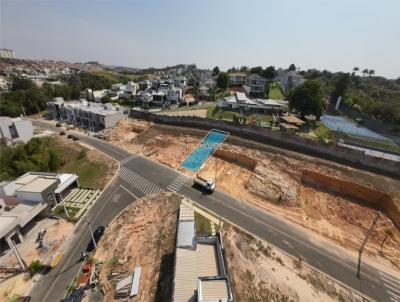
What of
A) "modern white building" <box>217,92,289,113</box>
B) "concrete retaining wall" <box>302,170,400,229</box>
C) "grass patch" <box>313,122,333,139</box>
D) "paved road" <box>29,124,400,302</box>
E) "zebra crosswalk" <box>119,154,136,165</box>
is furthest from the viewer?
"modern white building" <box>217,92,289,113</box>

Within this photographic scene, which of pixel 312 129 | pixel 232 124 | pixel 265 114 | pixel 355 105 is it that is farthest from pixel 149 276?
pixel 355 105

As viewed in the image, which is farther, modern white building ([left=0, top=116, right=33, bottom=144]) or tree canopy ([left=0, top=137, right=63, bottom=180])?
modern white building ([left=0, top=116, right=33, bottom=144])

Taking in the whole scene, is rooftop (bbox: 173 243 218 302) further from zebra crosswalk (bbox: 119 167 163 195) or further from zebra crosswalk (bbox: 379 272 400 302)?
zebra crosswalk (bbox: 379 272 400 302)

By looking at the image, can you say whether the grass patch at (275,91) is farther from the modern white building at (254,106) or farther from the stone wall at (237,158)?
the stone wall at (237,158)

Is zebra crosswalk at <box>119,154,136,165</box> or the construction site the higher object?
the construction site

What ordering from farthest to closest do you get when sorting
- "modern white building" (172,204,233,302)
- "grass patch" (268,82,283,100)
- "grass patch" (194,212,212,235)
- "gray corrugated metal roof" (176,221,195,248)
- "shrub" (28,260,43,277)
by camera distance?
"grass patch" (268,82,283,100) < "grass patch" (194,212,212,235) < "shrub" (28,260,43,277) < "gray corrugated metal roof" (176,221,195,248) < "modern white building" (172,204,233,302)

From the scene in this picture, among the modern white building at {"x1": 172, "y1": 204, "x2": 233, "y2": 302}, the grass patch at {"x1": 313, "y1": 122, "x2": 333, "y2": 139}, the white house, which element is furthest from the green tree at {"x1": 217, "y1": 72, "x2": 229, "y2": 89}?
the modern white building at {"x1": 172, "y1": 204, "x2": 233, "y2": 302}

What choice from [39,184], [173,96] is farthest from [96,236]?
[173,96]

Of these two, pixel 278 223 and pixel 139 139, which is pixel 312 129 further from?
pixel 139 139
